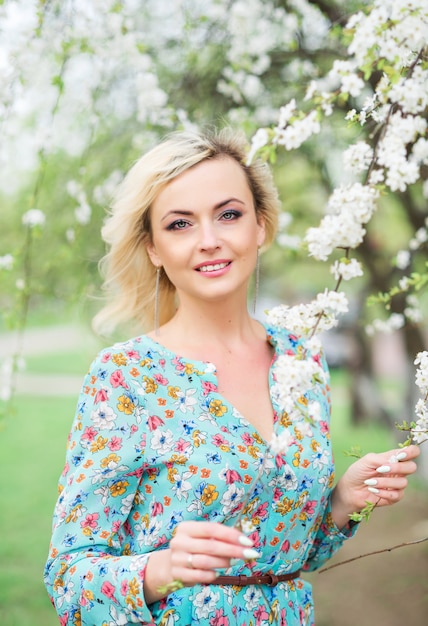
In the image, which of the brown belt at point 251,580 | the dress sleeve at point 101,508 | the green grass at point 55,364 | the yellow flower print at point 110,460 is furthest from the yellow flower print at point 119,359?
the green grass at point 55,364

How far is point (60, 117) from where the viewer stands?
459 cm

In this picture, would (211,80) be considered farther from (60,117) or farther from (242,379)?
(242,379)

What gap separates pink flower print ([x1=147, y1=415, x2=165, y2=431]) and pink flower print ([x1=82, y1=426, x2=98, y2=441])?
5.0 inches

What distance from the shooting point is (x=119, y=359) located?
75.6 inches

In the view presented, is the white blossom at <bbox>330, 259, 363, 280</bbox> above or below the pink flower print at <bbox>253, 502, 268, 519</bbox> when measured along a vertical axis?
above

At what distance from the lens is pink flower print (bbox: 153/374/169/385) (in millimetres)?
1949

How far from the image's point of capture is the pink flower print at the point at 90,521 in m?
1.79

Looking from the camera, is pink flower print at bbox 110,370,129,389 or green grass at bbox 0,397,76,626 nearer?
pink flower print at bbox 110,370,129,389

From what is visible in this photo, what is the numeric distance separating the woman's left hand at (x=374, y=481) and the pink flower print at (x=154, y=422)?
19.3 inches

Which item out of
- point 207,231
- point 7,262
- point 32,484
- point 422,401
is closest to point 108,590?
point 422,401

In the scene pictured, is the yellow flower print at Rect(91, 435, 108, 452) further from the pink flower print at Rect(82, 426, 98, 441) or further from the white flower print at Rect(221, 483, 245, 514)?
the white flower print at Rect(221, 483, 245, 514)

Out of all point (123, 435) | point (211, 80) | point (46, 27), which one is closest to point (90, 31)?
point (46, 27)

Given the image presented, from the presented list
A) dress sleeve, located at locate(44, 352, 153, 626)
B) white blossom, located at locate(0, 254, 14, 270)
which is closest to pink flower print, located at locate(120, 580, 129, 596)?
dress sleeve, located at locate(44, 352, 153, 626)

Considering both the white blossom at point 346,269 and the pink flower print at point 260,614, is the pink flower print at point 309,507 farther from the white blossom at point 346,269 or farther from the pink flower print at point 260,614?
the white blossom at point 346,269
